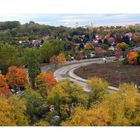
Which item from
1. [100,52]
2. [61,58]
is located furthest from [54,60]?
[100,52]

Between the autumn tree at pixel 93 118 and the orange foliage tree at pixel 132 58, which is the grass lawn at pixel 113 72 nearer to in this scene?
the orange foliage tree at pixel 132 58

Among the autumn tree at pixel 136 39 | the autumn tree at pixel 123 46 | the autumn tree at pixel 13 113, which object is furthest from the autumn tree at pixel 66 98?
the autumn tree at pixel 136 39

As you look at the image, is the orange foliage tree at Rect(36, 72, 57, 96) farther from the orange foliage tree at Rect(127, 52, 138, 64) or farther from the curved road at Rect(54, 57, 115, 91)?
the orange foliage tree at Rect(127, 52, 138, 64)

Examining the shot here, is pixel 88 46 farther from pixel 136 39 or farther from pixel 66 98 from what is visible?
pixel 66 98

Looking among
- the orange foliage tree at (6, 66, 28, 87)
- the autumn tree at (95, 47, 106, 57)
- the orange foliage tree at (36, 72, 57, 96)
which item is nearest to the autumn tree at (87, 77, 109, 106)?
the orange foliage tree at (36, 72, 57, 96)

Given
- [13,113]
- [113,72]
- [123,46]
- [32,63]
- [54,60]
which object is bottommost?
[113,72]
